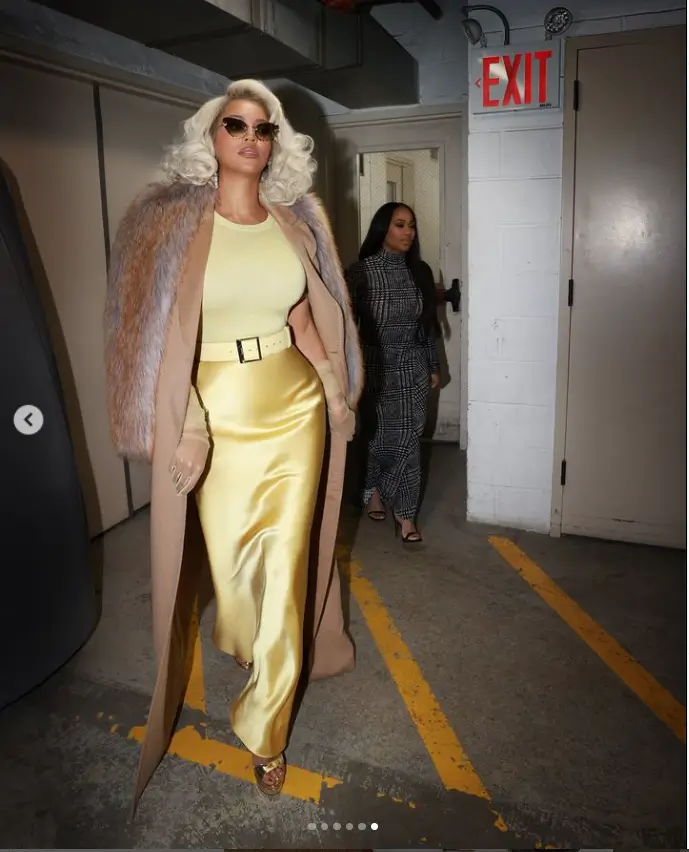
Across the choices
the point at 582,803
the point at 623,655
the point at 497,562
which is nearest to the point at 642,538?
the point at 497,562

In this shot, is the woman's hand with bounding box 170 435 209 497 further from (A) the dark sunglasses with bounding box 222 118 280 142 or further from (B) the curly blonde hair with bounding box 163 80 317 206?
(A) the dark sunglasses with bounding box 222 118 280 142

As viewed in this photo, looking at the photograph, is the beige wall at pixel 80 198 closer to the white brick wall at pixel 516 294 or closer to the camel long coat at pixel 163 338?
the camel long coat at pixel 163 338

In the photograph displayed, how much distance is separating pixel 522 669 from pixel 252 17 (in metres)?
2.73

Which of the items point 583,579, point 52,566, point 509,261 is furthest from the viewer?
point 509,261

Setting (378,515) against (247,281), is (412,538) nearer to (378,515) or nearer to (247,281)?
(378,515)

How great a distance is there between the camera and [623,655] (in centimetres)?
261

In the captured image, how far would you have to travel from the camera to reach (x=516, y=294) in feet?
11.4

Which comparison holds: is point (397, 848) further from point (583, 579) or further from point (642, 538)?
point (642, 538)

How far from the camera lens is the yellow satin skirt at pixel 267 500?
78.5 inches

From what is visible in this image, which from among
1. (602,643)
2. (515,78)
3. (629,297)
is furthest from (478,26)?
(602,643)

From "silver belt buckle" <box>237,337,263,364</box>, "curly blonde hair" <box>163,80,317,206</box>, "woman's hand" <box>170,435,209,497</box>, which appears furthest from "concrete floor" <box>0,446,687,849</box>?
"curly blonde hair" <box>163,80,317,206</box>

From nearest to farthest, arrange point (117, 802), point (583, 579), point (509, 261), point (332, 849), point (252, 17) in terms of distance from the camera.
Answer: point (332, 849) → point (117, 802) → point (252, 17) → point (583, 579) → point (509, 261)

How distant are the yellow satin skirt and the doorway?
3.08 meters

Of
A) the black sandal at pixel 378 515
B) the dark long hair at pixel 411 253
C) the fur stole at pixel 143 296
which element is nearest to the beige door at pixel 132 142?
the dark long hair at pixel 411 253
